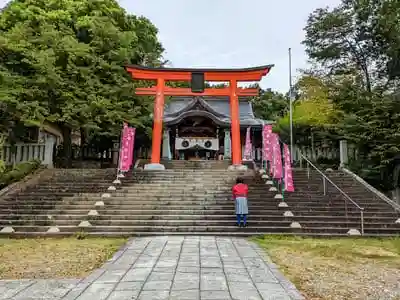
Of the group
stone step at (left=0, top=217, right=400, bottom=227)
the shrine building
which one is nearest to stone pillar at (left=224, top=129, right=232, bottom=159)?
the shrine building

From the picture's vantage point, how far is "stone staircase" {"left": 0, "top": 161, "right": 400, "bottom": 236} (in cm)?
975

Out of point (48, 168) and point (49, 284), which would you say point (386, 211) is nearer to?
point (49, 284)

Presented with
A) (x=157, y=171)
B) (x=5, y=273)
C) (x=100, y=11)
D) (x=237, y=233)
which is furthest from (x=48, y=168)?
(x=5, y=273)

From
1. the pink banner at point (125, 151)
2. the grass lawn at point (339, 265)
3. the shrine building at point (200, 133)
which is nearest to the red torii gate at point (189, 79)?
the pink banner at point (125, 151)

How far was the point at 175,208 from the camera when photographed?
11.1 m

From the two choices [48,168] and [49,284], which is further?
[48,168]

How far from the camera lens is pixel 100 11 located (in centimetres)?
1722

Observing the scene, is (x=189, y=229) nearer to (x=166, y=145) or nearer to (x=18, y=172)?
(x=18, y=172)

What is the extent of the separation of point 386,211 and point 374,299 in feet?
25.4

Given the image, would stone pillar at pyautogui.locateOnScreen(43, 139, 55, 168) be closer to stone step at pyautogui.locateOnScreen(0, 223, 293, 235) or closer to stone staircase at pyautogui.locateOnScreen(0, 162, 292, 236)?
stone staircase at pyautogui.locateOnScreen(0, 162, 292, 236)

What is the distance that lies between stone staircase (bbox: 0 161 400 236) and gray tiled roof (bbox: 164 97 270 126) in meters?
8.78

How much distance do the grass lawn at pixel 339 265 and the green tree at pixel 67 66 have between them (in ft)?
30.7

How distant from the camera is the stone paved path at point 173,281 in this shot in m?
4.22

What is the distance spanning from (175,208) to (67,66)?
7972 mm
